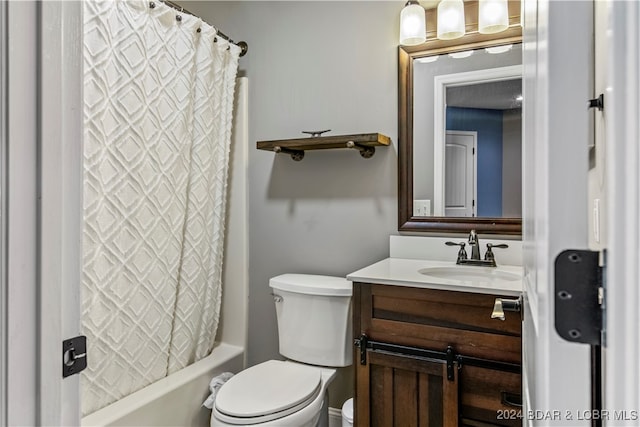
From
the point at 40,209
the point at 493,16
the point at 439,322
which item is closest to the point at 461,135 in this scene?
the point at 493,16

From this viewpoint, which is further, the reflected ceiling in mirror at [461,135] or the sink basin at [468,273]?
the reflected ceiling in mirror at [461,135]

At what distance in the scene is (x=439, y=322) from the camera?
4.70ft

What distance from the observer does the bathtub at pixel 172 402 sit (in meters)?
1.60

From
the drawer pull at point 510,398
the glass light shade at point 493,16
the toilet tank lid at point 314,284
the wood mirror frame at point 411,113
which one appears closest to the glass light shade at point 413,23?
the wood mirror frame at point 411,113

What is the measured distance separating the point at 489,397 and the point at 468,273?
514mm

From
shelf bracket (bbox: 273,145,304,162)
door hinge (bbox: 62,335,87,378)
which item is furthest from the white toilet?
door hinge (bbox: 62,335,87,378)

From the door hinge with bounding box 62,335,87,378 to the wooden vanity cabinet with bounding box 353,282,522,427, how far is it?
1.00 m

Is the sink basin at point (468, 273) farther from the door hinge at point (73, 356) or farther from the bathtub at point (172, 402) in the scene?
the door hinge at point (73, 356)

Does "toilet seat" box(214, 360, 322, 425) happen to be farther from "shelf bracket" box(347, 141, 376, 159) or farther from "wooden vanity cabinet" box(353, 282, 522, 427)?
"shelf bracket" box(347, 141, 376, 159)

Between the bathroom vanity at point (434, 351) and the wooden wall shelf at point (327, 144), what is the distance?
2.05 feet

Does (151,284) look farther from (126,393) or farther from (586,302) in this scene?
(586,302)

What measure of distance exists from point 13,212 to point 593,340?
74 centimetres

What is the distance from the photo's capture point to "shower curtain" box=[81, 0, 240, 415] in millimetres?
1561

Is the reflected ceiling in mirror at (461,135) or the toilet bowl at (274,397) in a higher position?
the reflected ceiling in mirror at (461,135)
